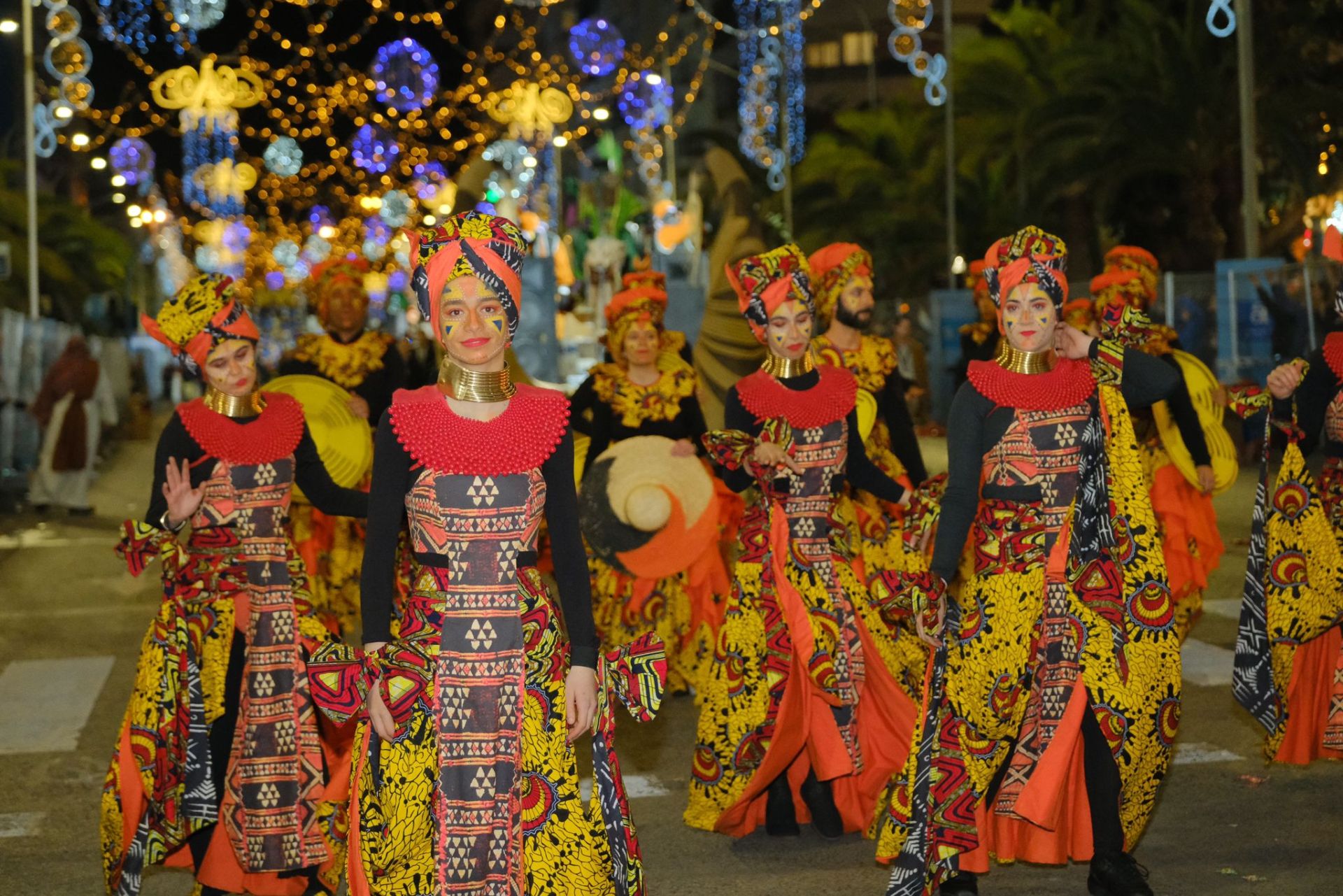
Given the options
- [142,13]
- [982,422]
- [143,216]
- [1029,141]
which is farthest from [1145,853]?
[143,216]

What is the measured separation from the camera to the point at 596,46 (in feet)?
97.2

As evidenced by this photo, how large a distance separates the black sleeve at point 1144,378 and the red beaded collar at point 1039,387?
0.34 ft

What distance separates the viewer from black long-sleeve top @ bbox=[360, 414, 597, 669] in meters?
4.29

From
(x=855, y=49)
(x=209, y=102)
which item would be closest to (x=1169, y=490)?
(x=209, y=102)

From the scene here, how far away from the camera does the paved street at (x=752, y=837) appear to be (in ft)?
20.5

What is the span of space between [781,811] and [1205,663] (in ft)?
13.6

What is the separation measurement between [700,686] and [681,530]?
89.0 inches

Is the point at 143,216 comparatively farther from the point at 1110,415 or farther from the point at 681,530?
the point at 1110,415

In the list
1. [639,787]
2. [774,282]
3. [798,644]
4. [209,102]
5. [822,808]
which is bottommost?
[639,787]

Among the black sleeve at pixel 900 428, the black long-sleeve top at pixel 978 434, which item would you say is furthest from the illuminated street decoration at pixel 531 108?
the black long-sleeve top at pixel 978 434

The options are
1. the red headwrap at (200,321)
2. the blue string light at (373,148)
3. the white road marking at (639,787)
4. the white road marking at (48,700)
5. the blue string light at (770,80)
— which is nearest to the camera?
the red headwrap at (200,321)

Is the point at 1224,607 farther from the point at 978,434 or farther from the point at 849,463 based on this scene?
the point at 978,434

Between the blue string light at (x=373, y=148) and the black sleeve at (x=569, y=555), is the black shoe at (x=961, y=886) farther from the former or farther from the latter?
the blue string light at (x=373, y=148)

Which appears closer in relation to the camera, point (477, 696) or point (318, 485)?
point (477, 696)
